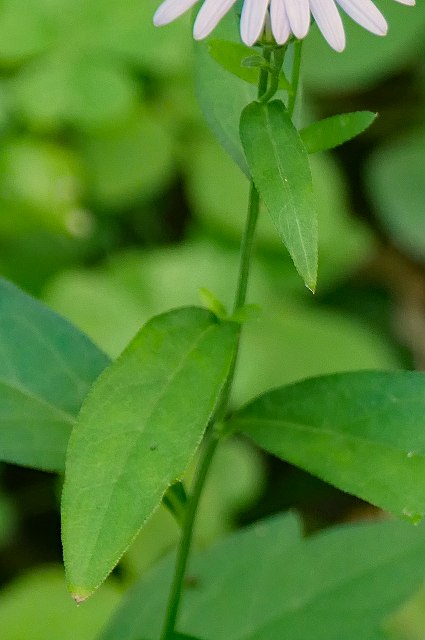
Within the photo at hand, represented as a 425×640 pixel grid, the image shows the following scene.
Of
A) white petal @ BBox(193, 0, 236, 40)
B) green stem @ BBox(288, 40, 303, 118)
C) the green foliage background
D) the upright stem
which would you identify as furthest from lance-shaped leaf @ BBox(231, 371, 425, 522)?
the green foliage background

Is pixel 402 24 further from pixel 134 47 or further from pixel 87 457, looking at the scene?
pixel 87 457

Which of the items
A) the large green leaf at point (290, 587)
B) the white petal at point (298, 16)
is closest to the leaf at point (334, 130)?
the white petal at point (298, 16)

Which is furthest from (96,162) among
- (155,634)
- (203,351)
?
(203,351)

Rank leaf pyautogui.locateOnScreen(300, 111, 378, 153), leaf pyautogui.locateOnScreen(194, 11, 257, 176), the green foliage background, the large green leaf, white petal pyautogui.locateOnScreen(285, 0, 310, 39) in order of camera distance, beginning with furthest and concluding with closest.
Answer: the green foliage background, the large green leaf, leaf pyautogui.locateOnScreen(194, 11, 257, 176), leaf pyautogui.locateOnScreen(300, 111, 378, 153), white petal pyautogui.locateOnScreen(285, 0, 310, 39)

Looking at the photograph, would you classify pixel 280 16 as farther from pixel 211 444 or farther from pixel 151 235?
pixel 151 235

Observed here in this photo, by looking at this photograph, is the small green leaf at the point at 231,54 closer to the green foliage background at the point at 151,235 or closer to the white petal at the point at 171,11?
the white petal at the point at 171,11

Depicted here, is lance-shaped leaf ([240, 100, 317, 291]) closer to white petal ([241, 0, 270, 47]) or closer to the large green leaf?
white petal ([241, 0, 270, 47])

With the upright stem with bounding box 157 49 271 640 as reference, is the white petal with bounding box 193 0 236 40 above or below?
above
